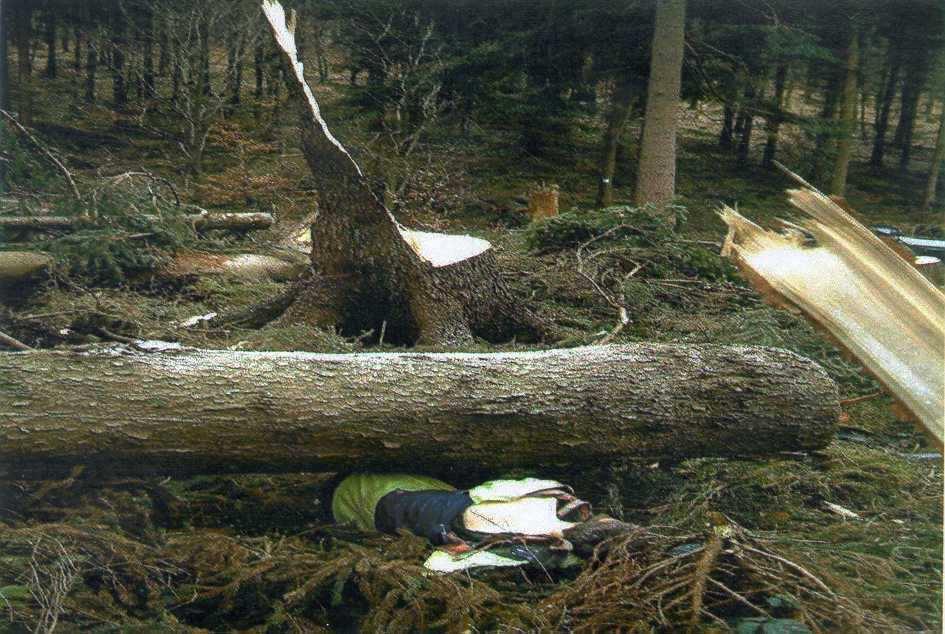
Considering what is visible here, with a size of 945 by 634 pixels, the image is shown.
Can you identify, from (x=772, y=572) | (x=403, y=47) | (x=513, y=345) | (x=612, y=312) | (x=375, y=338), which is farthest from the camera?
(x=403, y=47)

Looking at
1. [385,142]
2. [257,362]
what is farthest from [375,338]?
[385,142]

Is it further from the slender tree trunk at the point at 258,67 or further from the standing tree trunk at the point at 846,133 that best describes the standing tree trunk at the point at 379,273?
the slender tree trunk at the point at 258,67

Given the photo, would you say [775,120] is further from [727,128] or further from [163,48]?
[163,48]

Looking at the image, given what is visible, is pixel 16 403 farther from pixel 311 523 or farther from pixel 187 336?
pixel 187 336

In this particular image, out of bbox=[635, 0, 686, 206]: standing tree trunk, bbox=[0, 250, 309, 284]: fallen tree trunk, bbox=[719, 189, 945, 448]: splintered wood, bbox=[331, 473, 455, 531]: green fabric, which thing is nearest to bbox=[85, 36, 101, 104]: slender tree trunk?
bbox=[0, 250, 309, 284]: fallen tree trunk

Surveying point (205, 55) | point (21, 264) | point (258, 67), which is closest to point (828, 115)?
point (258, 67)

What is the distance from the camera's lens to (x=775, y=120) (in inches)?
297

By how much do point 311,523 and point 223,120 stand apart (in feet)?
21.9

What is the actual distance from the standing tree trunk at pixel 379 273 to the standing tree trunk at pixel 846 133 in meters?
3.25

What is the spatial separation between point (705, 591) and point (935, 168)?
179 inches

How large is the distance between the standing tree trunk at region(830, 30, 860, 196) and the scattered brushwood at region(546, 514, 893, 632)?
491 cm

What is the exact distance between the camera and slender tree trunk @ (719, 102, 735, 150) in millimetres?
8152

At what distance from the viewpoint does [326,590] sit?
2385mm

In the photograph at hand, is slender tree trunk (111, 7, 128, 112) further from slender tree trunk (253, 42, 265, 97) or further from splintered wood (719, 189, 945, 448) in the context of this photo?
splintered wood (719, 189, 945, 448)
